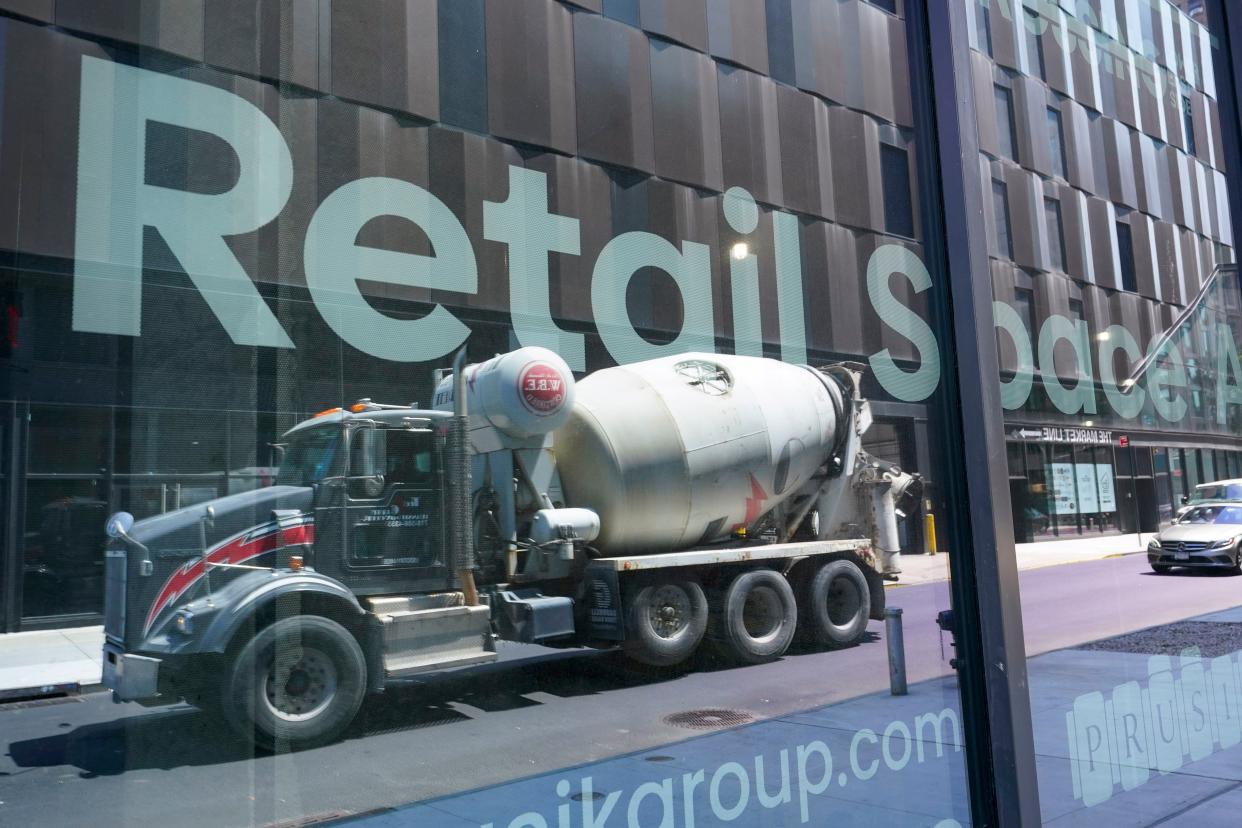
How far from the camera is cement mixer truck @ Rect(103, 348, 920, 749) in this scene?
6.93ft

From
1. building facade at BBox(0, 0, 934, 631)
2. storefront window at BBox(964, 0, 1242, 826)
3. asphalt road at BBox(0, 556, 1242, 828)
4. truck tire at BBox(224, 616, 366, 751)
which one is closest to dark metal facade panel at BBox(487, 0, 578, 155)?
building facade at BBox(0, 0, 934, 631)

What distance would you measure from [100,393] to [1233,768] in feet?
17.9

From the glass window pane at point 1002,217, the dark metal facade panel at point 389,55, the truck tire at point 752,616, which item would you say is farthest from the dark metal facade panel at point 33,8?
the glass window pane at point 1002,217

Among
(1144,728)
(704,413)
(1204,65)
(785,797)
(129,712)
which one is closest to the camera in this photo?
(129,712)

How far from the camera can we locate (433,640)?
105 inches

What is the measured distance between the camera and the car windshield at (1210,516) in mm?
5203

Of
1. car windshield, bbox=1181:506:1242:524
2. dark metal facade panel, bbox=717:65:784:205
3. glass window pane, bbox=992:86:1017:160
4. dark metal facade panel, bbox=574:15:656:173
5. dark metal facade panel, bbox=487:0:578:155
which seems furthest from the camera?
car windshield, bbox=1181:506:1242:524

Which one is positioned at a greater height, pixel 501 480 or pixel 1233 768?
pixel 501 480

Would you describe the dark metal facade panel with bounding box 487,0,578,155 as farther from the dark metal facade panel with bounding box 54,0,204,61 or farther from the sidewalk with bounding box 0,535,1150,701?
the sidewalk with bounding box 0,535,1150,701

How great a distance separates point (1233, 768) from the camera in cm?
486

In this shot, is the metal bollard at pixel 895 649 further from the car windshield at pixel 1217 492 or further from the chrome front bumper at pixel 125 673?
the car windshield at pixel 1217 492

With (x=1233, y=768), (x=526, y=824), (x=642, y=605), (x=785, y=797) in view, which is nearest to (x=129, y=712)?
(x=526, y=824)

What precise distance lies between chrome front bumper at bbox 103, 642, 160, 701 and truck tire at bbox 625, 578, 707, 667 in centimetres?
122

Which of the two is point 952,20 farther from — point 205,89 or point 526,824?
point 526,824
